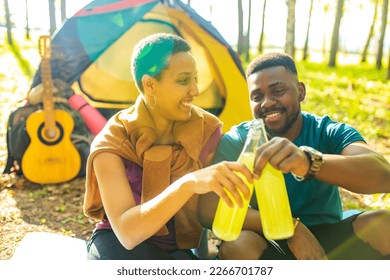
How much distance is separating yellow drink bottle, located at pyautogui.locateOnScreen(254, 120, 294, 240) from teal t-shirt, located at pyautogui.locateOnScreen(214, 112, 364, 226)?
0.56 ft

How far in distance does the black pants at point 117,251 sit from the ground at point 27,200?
48 cm

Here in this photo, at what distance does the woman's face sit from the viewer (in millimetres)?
1295

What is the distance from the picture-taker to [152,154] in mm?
1343

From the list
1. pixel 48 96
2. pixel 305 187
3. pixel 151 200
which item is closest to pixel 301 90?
pixel 305 187

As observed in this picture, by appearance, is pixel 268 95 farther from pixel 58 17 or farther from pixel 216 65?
pixel 216 65

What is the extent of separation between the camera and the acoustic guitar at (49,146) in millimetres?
2822

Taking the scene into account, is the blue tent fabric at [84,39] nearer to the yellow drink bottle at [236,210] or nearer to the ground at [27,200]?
the ground at [27,200]

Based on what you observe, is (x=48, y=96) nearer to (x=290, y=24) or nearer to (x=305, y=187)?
(x=290, y=24)

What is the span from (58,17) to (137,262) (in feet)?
4.55

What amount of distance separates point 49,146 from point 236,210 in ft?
6.53

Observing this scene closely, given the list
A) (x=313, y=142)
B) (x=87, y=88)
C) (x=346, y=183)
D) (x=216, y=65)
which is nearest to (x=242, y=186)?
(x=346, y=183)

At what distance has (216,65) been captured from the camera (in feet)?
9.52

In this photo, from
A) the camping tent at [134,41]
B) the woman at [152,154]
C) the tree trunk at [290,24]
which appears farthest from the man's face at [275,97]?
the camping tent at [134,41]

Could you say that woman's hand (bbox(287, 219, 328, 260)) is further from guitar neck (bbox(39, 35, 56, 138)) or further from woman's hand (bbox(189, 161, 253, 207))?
guitar neck (bbox(39, 35, 56, 138))
